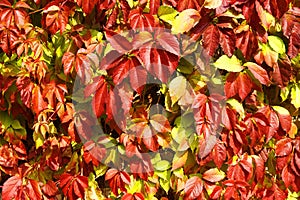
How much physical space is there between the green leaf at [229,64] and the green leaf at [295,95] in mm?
330

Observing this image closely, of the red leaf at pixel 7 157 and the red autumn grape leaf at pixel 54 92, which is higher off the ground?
the red autumn grape leaf at pixel 54 92

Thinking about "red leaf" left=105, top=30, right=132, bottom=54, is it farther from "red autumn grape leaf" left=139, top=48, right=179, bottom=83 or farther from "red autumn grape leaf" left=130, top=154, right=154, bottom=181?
"red autumn grape leaf" left=130, top=154, right=154, bottom=181

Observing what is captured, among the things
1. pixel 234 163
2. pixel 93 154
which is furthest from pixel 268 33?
pixel 93 154

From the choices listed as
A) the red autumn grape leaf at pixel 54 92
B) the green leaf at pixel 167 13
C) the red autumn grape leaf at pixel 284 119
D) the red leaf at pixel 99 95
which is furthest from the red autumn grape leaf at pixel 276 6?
the red autumn grape leaf at pixel 54 92

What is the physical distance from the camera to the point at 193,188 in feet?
6.20

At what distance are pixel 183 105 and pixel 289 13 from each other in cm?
56

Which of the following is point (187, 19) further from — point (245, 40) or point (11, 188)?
point (11, 188)

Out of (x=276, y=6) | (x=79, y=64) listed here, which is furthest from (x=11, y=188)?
(x=276, y=6)

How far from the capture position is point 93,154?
1.92 metres

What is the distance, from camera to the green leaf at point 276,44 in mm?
1872

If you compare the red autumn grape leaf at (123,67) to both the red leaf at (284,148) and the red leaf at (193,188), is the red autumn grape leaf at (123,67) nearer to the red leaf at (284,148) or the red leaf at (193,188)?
the red leaf at (193,188)

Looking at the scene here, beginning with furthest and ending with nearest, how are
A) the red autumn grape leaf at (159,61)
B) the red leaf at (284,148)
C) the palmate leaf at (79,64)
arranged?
the red leaf at (284,148)
the palmate leaf at (79,64)
the red autumn grape leaf at (159,61)

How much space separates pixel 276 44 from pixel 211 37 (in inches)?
13.1

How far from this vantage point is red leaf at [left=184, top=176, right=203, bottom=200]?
188 cm
